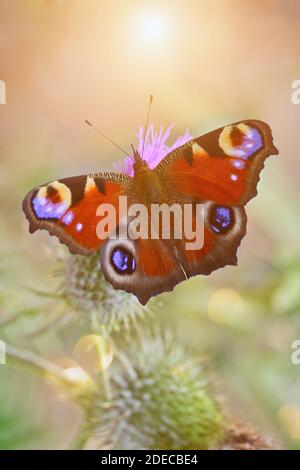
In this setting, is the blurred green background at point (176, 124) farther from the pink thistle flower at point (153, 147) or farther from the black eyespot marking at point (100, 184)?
the black eyespot marking at point (100, 184)

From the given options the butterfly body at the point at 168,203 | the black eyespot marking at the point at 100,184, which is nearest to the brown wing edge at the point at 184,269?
the butterfly body at the point at 168,203

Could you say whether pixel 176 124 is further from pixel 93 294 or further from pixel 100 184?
pixel 93 294

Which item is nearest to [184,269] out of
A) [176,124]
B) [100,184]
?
[100,184]

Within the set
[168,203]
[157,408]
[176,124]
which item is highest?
[176,124]

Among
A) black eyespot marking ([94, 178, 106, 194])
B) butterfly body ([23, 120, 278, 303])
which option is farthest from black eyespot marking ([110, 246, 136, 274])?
black eyespot marking ([94, 178, 106, 194])

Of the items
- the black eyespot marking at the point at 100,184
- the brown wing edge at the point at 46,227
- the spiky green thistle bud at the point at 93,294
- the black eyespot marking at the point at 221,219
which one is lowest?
the spiky green thistle bud at the point at 93,294

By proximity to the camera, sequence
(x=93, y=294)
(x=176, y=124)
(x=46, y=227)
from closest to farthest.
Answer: (x=46, y=227), (x=93, y=294), (x=176, y=124)
